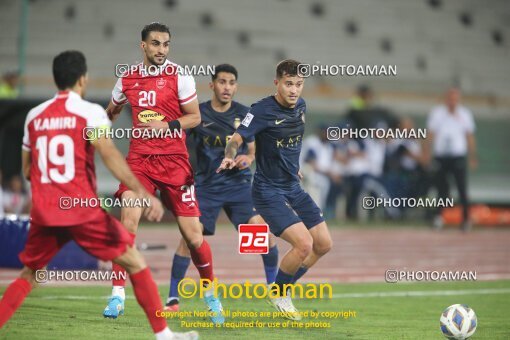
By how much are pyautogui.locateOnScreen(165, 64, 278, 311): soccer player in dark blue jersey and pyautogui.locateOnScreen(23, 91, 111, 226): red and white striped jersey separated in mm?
Result: 3318

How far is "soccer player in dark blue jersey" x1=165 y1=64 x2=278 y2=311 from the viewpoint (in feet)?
33.1

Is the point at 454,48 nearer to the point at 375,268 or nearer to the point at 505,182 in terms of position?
the point at 505,182

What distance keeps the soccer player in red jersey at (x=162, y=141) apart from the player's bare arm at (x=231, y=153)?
1.24ft

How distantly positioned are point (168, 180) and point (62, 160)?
2.13 m

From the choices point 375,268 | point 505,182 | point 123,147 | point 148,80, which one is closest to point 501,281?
point 375,268

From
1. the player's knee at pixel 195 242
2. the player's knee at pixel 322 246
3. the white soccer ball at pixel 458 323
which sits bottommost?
the white soccer ball at pixel 458 323

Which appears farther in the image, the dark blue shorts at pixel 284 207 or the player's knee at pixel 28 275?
the dark blue shorts at pixel 284 207

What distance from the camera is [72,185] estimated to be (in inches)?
268

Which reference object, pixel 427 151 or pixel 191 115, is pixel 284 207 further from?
pixel 427 151

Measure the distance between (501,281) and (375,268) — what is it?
198 centimetres

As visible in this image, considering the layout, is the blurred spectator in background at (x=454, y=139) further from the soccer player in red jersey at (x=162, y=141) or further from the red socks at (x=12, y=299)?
the red socks at (x=12, y=299)

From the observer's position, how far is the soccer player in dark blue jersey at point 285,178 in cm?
906

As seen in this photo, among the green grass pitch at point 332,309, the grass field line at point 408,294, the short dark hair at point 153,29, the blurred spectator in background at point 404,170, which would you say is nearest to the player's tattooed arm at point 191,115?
the short dark hair at point 153,29

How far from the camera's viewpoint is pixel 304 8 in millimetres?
30453
